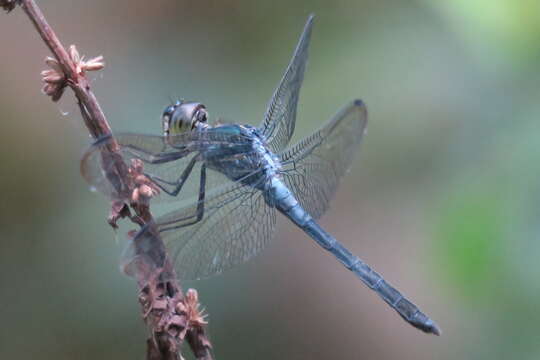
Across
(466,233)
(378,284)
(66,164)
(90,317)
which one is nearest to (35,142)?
(66,164)

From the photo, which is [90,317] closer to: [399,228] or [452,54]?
[399,228]

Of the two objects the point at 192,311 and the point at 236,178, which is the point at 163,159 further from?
the point at 192,311

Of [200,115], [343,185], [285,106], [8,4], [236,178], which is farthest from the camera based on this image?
[343,185]

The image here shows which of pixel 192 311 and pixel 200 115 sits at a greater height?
pixel 200 115

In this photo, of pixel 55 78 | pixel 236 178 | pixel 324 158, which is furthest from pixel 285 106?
pixel 55 78

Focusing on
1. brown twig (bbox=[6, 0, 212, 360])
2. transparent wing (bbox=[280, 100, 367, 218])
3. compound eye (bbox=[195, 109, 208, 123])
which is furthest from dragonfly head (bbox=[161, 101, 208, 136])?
brown twig (bbox=[6, 0, 212, 360])

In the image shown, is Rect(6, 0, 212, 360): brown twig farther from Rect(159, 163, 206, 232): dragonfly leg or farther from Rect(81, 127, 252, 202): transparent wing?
Rect(159, 163, 206, 232): dragonfly leg

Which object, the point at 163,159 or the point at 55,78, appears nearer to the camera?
the point at 55,78
